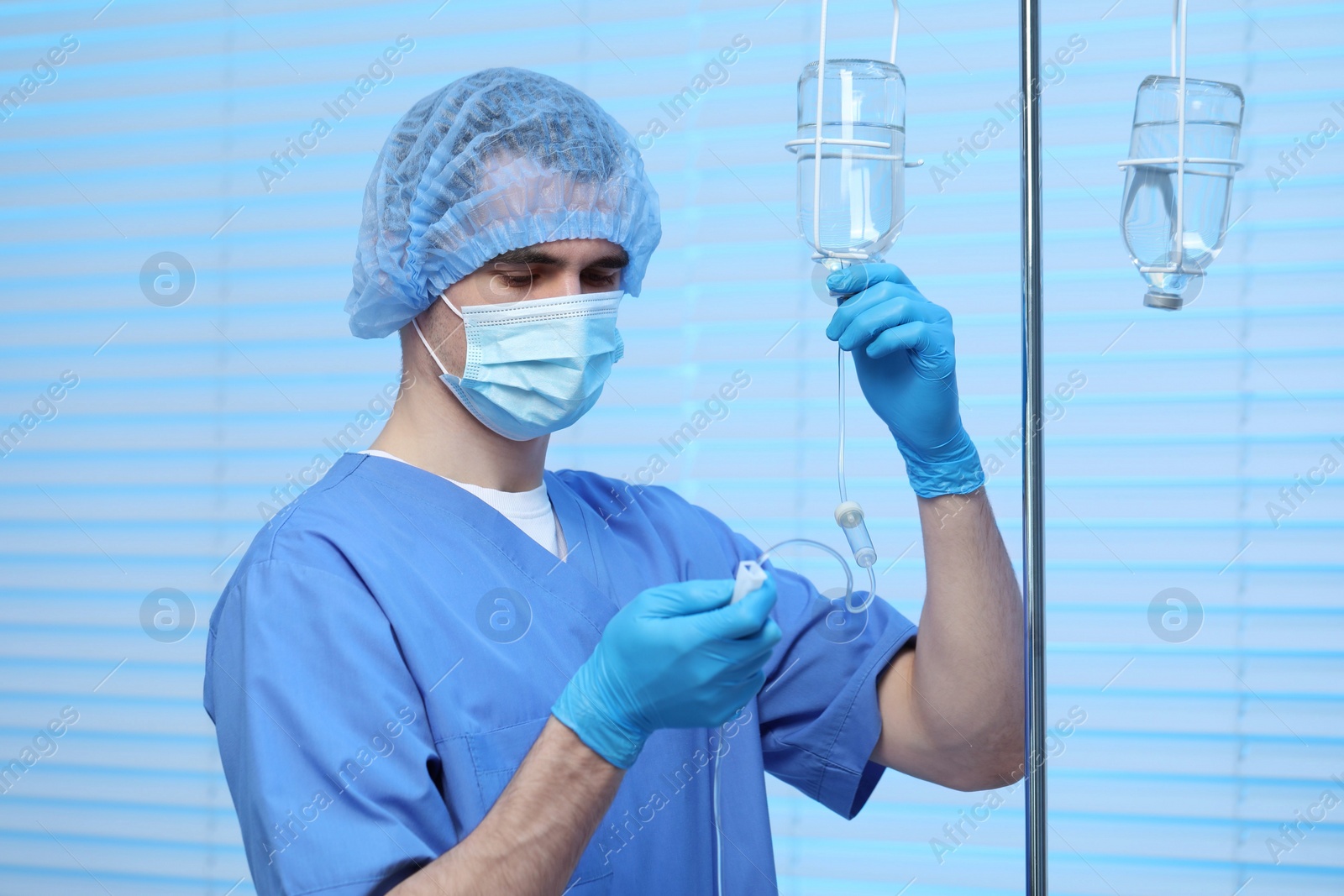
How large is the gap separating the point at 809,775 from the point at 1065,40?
116cm


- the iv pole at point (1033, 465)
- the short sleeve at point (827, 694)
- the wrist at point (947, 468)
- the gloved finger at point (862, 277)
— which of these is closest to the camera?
the iv pole at point (1033, 465)

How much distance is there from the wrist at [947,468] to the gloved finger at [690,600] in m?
0.31

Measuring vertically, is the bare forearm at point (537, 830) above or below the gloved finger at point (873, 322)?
below

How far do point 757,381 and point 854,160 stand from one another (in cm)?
89

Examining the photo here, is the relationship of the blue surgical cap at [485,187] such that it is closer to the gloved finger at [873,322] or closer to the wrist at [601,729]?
the gloved finger at [873,322]

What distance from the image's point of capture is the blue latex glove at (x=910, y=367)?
3.54 feet

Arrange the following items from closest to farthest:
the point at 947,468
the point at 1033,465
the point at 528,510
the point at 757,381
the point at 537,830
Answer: the point at 1033,465
the point at 537,830
the point at 947,468
the point at 528,510
the point at 757,381

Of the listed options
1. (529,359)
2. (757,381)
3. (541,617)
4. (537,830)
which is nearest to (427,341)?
(529,359)

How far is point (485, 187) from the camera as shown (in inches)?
47.6

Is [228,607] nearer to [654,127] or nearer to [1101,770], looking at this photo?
[654,127]

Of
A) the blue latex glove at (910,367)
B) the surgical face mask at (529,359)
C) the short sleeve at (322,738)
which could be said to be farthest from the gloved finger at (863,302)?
the short sleeve at (322,738)

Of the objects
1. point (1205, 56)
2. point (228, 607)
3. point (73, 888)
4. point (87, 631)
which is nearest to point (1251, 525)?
point (1205, 56)

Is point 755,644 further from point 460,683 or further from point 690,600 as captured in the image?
point 460,683

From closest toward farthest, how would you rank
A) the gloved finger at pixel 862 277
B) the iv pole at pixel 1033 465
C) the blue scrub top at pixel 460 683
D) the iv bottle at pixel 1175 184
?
1. the iv pole at pixel 1033 465
2. the iv bottle at pixel 1175 184
3. the blue scrub top at pixel 460 683
4. the gloved finger at pixel 862 277
